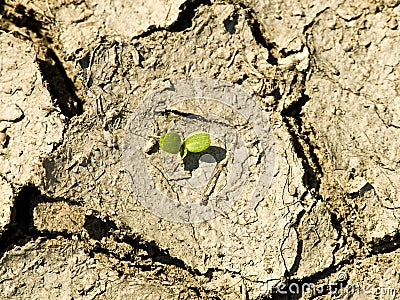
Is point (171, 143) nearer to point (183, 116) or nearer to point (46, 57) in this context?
point (183, 116)

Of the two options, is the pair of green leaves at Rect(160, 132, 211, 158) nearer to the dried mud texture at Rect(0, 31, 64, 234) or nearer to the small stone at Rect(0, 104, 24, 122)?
the dried mud texture at Rect(0, 31, 64, 234)

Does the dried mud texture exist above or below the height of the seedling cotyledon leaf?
above

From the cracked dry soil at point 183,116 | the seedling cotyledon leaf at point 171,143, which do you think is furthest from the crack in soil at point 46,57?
the seedling cotyledon leaf at point 171,143

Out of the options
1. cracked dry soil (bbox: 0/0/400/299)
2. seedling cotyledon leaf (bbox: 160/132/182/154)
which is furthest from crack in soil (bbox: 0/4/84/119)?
seedling cotyledon leaf (bbox: 160/132/182/154)

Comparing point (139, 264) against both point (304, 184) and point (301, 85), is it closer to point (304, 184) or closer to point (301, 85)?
point (304, 184)

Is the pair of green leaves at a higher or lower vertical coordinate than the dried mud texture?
lower

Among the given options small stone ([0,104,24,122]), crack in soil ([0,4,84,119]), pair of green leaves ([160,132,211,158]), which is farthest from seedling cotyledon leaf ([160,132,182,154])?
small stone ([0,104,24,122])

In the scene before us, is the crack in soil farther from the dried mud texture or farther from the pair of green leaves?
the pair of green leaves

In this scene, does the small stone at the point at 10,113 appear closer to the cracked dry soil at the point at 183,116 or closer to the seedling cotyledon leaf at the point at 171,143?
the cracked dry soil at the point at 183,116
